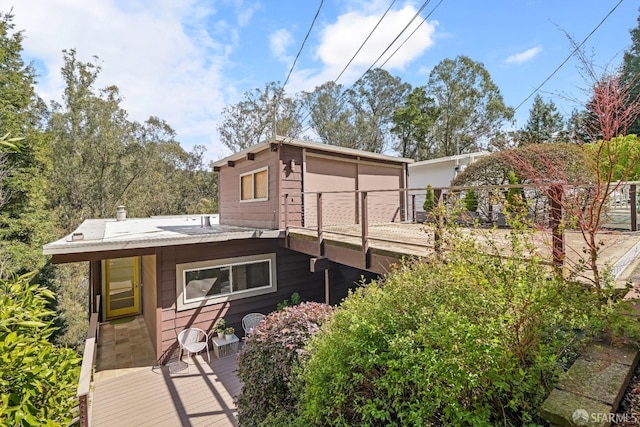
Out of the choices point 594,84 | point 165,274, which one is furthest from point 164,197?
point 594,84

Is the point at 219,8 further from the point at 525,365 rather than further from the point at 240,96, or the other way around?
the point at 240,96

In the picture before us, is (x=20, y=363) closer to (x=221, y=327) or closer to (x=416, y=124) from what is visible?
(x=221, y=327)

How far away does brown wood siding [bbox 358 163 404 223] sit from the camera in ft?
29.2

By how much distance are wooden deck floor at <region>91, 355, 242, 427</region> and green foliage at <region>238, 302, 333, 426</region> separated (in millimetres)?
1440

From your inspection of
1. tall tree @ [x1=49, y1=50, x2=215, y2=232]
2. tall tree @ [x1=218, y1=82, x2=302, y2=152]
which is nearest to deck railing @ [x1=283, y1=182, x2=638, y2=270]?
tall tree @ [x1=218, y1=82, x2=302, y2=152]

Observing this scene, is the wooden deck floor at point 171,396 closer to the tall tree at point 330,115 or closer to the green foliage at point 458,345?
the green foliage at point 458,345

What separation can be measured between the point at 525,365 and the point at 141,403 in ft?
18.3

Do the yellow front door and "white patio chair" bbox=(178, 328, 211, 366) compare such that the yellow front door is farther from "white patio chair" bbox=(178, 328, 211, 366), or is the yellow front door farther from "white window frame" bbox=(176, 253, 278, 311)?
"white patio chair" bbox=(178, 328, 211, 366)

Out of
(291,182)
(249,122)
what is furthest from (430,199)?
(249,122)

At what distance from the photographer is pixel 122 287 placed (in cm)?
876

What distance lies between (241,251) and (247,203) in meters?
2.02

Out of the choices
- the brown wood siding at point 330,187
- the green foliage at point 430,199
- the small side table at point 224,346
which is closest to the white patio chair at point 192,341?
the small side table at point 224,346

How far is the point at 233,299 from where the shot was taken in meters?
7.05

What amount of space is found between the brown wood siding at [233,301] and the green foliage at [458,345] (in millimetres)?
4778
